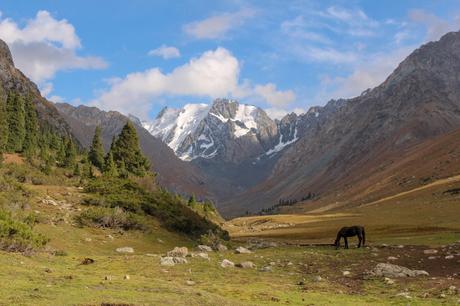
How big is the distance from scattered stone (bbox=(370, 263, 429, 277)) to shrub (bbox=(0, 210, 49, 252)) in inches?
743

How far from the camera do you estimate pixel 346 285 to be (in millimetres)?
25078

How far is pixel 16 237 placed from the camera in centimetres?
2875

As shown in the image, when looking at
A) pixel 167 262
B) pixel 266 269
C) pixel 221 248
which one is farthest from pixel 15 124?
pixel 266 269

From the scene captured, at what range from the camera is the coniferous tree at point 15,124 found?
10706 cm

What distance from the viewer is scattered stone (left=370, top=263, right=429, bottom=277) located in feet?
88.9

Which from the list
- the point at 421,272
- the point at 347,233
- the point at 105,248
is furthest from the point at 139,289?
the point at 347,233

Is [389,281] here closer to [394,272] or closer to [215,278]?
[394,272]

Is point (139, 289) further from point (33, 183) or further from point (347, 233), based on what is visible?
point (33, 183)

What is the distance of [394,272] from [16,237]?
20653mm

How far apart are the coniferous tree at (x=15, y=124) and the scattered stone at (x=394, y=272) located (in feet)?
307

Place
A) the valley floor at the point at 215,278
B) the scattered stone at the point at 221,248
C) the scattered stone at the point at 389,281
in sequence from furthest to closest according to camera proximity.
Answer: the scattered stone at the point at 221,248, the scattered stone at the point at 389,281, the valley floor at the point at 215,278

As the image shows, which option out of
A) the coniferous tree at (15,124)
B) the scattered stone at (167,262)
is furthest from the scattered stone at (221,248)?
the coniferous tree at (15,124)

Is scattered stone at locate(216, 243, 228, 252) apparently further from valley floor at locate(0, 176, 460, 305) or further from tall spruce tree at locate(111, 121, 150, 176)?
tall spruce tree at locate(111, 121, 150, 176)

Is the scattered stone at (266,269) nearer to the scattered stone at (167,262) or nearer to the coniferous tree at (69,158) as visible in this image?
the scattered stone at (167,262)
